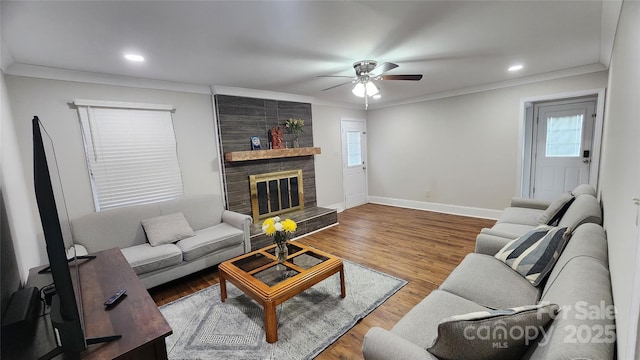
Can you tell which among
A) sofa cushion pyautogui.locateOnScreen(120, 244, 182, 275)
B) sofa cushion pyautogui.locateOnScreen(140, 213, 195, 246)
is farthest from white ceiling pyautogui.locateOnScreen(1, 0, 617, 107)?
sofa cushion pyautogui.locateOnScreen(120, 244, 182, 275)

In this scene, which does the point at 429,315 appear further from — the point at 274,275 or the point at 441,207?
the point at 441,207

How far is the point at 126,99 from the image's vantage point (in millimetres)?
3162

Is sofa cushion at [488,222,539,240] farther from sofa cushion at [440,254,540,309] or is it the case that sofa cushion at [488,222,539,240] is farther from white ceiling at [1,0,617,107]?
white ceiling at [1,0,617,107]

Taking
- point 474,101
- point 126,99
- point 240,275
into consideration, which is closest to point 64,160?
point 126,99

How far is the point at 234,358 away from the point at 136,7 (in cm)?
242

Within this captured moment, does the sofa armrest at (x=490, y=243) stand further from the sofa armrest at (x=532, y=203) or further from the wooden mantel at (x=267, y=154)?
the wooden mantel at (x=267, y=154)

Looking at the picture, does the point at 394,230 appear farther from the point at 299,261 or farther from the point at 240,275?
the point at 240,275

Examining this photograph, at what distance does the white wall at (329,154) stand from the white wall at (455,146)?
1.02 meters

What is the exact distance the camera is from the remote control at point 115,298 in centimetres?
140

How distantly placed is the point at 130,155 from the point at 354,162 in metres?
4.32

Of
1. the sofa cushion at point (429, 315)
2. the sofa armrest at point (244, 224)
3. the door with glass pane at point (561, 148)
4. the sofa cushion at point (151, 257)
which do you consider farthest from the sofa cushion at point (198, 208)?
the door with glass pane at point (561, 148)

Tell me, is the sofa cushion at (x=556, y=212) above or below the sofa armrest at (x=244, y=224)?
above

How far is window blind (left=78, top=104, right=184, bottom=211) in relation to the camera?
299 cm

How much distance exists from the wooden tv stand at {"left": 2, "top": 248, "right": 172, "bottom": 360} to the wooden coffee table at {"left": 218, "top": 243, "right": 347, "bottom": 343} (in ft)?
2.59
